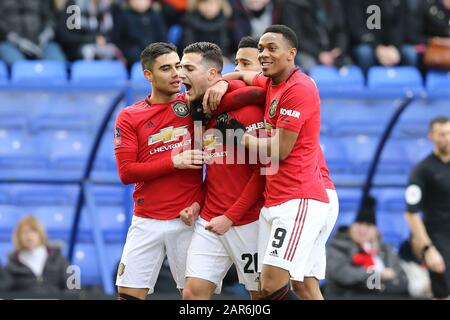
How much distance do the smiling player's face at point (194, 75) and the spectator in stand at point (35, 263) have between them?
11.5 feet

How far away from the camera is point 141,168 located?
7.45m

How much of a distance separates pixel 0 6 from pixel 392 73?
4.12 m

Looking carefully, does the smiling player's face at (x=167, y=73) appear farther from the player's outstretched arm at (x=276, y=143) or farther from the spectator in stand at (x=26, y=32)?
the spectator in stand at (x=26, y=32)

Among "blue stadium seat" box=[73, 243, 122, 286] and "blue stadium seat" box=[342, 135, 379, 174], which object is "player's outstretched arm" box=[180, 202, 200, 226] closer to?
"blue stadium seat" box=[73, 243, 122, 286]

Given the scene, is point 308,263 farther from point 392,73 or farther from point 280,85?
point 392,73

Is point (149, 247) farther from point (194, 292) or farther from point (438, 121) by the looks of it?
point (438, 121)

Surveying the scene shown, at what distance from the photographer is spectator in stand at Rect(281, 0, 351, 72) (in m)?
12.6

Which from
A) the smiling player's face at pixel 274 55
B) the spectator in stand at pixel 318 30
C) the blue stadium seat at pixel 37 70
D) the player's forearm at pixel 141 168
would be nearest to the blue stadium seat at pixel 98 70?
the blue stadium seat at pixel 37 70

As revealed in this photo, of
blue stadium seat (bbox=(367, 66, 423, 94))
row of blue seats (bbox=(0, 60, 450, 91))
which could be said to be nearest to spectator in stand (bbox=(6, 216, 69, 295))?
row of blue seats (bbox=(0, 60, 450, 91))

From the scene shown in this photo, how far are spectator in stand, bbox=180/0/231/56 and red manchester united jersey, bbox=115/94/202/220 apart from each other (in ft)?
16.0

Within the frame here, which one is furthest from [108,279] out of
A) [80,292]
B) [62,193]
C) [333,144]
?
[333,144]

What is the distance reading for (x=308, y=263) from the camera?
751cm

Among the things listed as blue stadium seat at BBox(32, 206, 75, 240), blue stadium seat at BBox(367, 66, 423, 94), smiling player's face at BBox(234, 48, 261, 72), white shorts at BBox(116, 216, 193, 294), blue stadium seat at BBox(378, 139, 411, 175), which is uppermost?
smiling player's face at BBox(234, 48, 261, 72)

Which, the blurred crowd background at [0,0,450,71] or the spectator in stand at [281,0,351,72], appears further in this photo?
the spectator in stand at [281,0,351,72]
